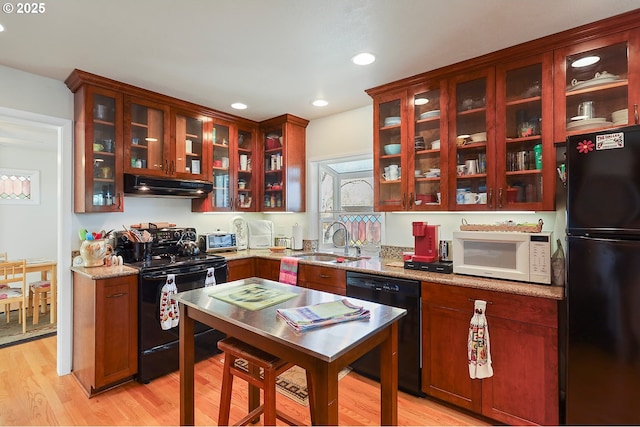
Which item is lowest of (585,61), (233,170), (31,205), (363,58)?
(31,205)

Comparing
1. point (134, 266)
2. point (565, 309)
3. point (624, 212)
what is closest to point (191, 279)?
point (134, 266)

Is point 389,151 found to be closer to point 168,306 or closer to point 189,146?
point 189,146

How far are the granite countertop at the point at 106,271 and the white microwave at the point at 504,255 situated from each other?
2.55 meters

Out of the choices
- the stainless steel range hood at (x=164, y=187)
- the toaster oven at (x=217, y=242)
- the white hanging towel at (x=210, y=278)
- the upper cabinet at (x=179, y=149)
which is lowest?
the white hanging towel at (x=210, y=278)

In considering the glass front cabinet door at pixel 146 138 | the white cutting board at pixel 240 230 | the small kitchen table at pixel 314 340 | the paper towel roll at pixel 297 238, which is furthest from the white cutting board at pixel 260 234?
the small kitchen table at pixel 314 340

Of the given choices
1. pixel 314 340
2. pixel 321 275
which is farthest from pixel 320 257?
pixel 314 340

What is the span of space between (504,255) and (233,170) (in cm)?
295

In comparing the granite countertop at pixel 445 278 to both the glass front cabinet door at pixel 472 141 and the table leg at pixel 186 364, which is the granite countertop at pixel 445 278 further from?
the table leg at pixel 186 364

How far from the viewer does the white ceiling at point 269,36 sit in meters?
1.78

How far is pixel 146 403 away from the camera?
232 cm

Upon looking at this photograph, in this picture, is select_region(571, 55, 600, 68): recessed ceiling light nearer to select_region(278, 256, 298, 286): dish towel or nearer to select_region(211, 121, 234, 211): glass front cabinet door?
select_region(278, 256, 298, 286): dish towel

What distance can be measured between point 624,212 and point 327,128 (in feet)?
9.22

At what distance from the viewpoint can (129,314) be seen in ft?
8.40

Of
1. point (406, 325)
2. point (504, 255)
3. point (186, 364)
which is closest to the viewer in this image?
point (186, 364)
